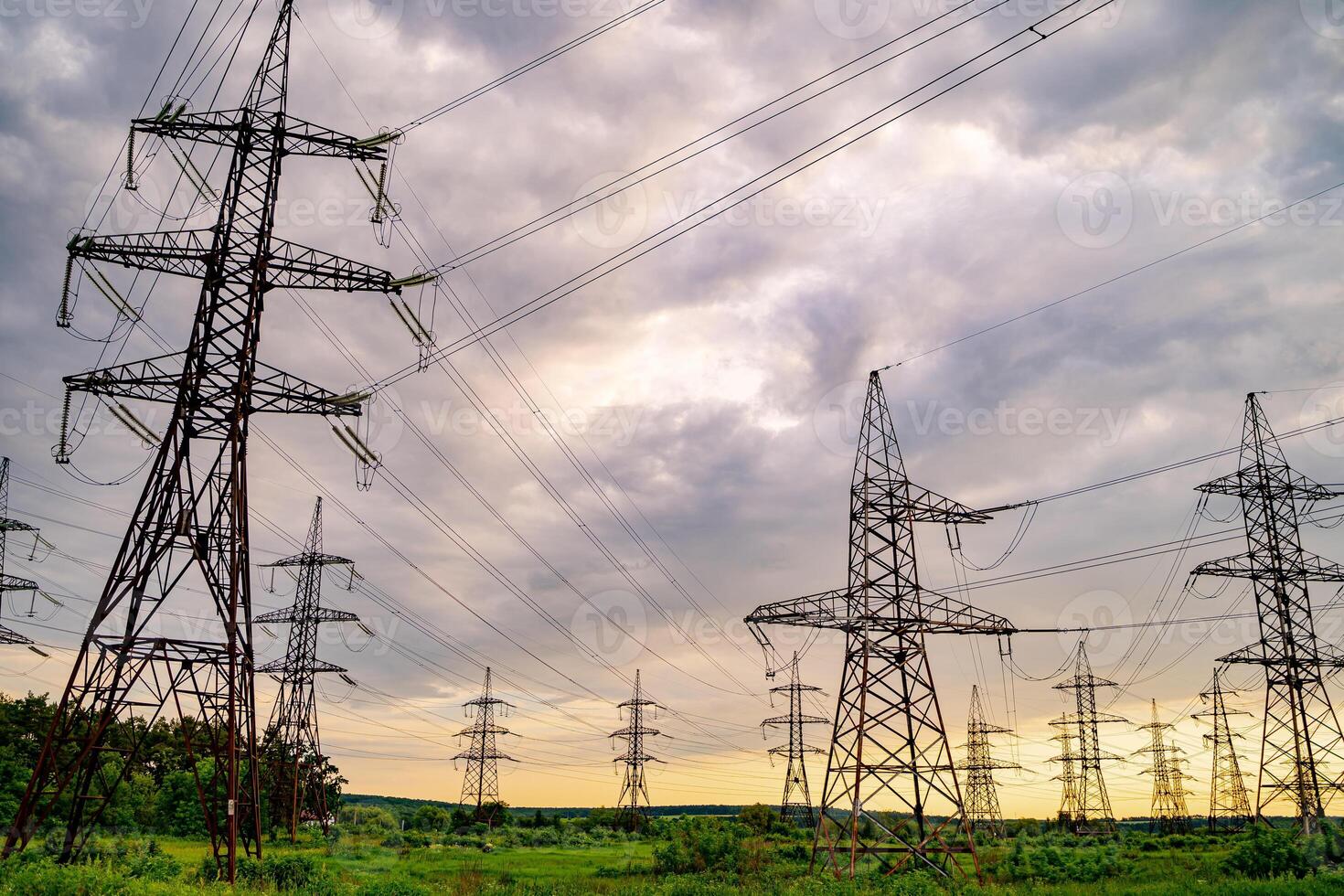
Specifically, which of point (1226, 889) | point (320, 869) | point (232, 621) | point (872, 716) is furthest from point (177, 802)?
point (1226, 889)

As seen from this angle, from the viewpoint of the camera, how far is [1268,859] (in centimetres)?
3403

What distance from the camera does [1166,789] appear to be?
275ft

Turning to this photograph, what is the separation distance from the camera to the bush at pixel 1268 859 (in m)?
33.3

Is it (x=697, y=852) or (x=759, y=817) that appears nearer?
(x=697, y=852)

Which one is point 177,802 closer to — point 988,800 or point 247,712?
point 247,712

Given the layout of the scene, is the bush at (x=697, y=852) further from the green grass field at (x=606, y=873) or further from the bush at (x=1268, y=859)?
the bush at (x=1268, y=859)

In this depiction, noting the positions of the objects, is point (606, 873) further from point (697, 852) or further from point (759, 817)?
point (759, 817)

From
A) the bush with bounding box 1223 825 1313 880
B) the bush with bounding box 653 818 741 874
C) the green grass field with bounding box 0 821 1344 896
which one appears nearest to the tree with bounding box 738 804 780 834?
the green grass field with bounding box 0 821 1344 896

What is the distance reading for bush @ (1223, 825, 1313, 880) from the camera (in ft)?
109

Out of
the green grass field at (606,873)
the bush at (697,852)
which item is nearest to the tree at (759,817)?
the green grass field at (606,873)

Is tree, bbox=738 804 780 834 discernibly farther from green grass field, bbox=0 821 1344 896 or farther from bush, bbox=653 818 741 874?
bush, bbox=653 818 741 874

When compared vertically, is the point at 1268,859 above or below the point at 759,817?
above

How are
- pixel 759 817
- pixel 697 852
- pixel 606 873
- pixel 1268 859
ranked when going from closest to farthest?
pixel 1268 859 < pixel 606 873 < pixel 697 852 < pixel 759 817

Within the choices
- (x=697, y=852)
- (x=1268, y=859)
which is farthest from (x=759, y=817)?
(x=1268, y=859)
